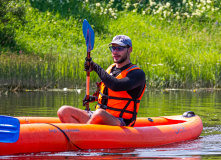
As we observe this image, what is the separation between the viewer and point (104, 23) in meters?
18.6

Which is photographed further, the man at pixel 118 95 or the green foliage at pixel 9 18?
the green foliage at pixel 9 18

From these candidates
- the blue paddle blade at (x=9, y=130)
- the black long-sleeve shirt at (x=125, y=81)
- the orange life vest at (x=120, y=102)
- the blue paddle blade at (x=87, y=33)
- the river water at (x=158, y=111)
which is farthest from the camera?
the blue paddle blade at (x=87, y=33)

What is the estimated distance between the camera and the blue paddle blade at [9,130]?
491cm

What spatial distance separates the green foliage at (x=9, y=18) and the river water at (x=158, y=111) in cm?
322

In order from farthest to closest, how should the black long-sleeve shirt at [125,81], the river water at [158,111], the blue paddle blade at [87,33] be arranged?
the blue paddle blade at [87,33], the black long-sleeve shirt at [125,81], the river water at [158,111]

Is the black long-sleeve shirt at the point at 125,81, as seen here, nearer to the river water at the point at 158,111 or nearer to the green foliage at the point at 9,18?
the river water at the point at 158,111

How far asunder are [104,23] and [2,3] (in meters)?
5.14

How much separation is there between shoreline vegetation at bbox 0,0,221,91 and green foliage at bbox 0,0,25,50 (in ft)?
0.11

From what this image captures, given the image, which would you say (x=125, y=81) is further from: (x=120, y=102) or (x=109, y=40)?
(x=109, y=40)

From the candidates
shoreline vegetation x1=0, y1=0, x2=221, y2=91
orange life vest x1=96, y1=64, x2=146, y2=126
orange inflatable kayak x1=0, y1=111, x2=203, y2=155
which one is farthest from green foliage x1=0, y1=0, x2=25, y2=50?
orange life vest x1=96, y1=64, x2=146, y2=126

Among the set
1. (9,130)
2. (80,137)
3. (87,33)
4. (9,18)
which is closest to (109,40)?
(9,18)

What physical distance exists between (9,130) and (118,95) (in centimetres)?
131

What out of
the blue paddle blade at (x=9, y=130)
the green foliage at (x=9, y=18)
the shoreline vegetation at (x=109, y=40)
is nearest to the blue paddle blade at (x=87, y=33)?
the blue paddle blade at (x=9, y=130)

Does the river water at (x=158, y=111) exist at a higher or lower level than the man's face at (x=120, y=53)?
lower
